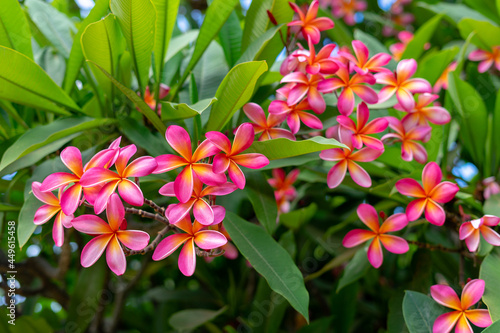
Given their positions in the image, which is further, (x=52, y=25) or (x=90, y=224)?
(x=52, y=25)

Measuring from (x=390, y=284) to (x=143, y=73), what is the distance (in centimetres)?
118

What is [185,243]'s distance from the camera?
66 centimetres

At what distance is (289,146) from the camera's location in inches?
26.7

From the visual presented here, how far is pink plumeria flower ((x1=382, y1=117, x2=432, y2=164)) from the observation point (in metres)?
0.86

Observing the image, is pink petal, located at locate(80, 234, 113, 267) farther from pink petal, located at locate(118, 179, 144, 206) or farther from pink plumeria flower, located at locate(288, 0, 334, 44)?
pink plumeria flower, located at locate(288, 0, 334, 44)

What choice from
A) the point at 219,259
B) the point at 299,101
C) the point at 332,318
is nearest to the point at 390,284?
the point at 332,318

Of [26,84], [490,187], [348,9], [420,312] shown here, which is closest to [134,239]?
[26,84]

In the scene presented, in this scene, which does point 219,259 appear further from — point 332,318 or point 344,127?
point 344,127

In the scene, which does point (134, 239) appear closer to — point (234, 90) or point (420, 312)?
point (234, 90)

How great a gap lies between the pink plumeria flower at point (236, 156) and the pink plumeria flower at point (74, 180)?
0.48 feet

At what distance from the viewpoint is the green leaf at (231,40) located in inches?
38.5

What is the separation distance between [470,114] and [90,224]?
2.82 ft

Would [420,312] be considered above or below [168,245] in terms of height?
below

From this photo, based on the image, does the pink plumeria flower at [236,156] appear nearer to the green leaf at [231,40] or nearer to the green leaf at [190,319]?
the green leaf at [231,40]
